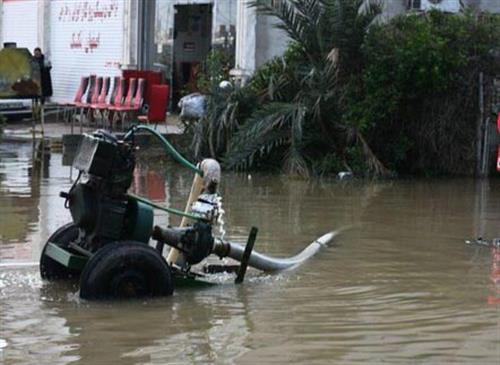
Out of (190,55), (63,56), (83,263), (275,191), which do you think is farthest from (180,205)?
(63,56)

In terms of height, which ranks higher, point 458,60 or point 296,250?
point 458,60

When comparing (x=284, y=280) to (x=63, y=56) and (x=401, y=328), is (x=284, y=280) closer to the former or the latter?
(x=401, y=328)

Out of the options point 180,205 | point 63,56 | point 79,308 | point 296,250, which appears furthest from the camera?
point 63,56

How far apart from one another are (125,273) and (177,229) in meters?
0.72

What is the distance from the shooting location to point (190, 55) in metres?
28.7

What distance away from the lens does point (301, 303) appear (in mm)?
8383

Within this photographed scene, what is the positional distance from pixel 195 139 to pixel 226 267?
9.75m

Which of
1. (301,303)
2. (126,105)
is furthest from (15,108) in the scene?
(301,303)

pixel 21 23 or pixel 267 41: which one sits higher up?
pixel 21 23

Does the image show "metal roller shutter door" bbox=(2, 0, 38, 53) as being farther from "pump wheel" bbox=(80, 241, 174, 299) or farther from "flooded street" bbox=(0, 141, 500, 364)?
"pump wheel" bbox=(80, 241, 174, 299)

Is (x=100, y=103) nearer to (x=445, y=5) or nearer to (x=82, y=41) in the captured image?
(x=82, y=41)

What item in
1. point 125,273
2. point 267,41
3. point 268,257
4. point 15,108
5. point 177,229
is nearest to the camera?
point 125,273

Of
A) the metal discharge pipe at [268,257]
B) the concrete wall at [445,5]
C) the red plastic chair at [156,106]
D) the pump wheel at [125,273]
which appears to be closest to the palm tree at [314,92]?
the red plastic chair at [156,106]

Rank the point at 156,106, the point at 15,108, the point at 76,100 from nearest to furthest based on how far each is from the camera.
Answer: the point at 156,106, the point at 76,100, the point at 15,108
